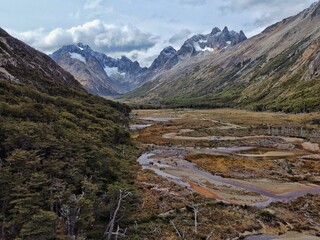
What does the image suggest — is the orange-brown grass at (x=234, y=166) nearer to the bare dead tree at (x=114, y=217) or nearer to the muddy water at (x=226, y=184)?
the muddy water at (x=226, y=184)

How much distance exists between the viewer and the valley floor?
50.2 meters

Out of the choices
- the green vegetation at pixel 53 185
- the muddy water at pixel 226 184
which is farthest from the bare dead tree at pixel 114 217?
the muddy water at pixel 226 184

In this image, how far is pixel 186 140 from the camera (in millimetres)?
146375

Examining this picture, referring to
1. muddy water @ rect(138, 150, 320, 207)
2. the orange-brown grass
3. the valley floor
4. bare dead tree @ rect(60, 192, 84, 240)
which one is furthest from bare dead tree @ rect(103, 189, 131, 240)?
the orange-brown grass

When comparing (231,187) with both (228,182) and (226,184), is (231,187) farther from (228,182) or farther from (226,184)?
(228,182)

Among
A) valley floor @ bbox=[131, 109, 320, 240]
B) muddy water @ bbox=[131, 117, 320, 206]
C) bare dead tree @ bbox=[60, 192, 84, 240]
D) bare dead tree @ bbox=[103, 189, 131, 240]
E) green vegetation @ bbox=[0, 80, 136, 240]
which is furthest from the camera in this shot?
muddy water @ bbox=[131, 117, 320, 206]

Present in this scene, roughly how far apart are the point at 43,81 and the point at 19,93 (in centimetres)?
4919

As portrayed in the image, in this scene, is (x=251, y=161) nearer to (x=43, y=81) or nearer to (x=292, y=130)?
(x=292, y=130)

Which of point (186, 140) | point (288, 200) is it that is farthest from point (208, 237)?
point (186, 140)

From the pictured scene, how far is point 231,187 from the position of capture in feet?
244

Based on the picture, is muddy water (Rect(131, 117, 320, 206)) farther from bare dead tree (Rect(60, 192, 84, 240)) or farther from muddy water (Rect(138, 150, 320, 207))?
bare dead tree (Rect(60, 192, 84, 240))

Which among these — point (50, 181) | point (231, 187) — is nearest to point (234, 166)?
point (231, 187)

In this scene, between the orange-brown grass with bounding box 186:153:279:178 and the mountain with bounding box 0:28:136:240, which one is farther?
the orange-brown grass with bounding box 186:153:279:178

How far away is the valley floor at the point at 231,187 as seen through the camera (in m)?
50.2
